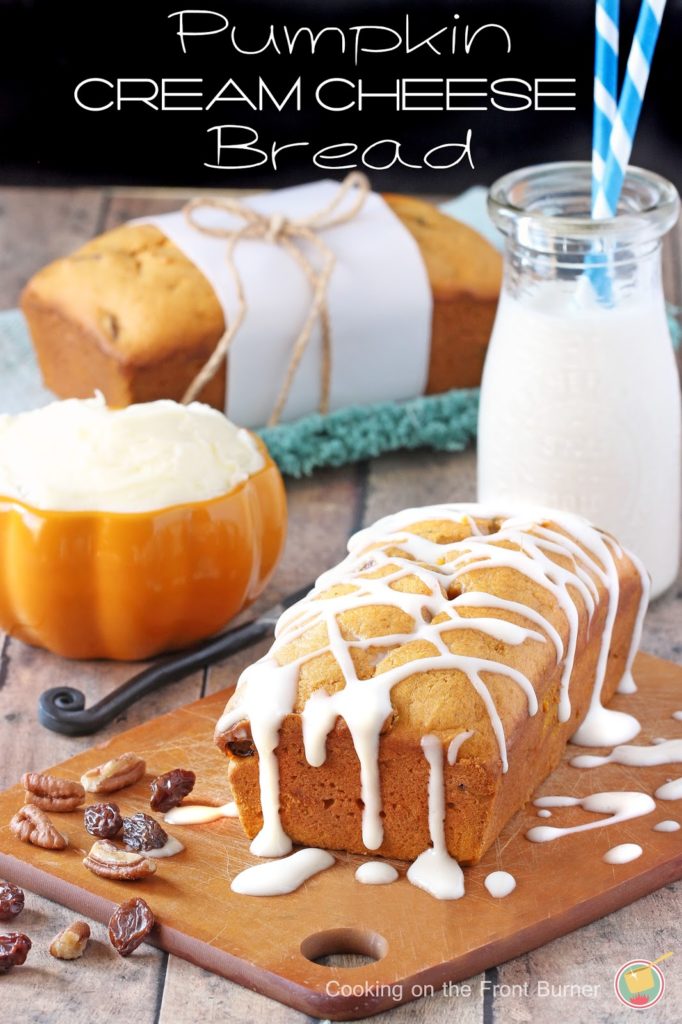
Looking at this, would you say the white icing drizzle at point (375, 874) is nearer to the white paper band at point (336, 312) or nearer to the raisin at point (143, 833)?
the raisin at point (143, 833)

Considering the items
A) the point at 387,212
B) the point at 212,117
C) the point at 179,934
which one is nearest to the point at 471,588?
the point at 179,934

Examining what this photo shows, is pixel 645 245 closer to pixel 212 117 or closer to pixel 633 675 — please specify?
pixel 633 675

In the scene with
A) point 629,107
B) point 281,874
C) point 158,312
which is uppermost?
point 629,107

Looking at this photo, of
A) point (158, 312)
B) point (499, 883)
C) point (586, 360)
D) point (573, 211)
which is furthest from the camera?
point (158, 312)

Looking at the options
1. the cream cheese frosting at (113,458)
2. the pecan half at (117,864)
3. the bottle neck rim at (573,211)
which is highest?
the bottle neck rim at (573,211)

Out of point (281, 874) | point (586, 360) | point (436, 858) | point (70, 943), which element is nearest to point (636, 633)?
point (586, 360)

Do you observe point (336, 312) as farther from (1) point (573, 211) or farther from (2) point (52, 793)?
(2) point (52, 793)

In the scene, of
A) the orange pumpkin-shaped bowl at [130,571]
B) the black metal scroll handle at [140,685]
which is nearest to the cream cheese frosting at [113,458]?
the orange pumpkin-shaped bowl at [130,571]
